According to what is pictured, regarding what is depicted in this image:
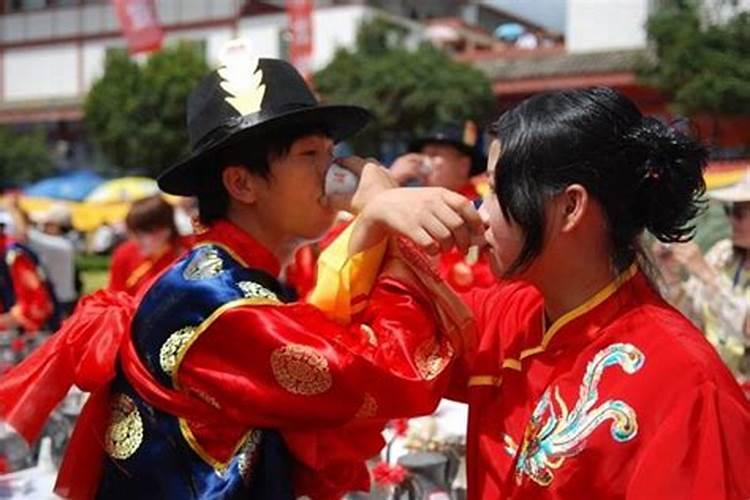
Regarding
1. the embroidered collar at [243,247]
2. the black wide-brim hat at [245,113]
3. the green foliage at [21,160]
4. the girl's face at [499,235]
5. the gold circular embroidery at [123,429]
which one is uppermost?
the black wide-brim hat at [245,113]

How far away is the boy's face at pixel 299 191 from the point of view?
1.60m

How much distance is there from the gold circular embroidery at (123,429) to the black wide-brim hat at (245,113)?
0.35 m

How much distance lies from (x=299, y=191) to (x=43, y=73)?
35.9 meters

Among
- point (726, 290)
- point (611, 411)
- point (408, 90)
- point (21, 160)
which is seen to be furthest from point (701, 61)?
point (21, 160)

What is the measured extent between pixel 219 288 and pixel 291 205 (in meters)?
0.18

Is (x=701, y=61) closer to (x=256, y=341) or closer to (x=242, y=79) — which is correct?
(x=242, y=79)

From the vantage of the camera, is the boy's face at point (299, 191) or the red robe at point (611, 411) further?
the boy's face at point (299, 191)

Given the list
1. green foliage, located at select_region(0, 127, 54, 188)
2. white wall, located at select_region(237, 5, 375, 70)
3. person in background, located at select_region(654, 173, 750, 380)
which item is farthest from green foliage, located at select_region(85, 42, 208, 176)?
person in background, located at select_region(654, 173, 750, 380)

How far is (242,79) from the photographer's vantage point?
162 cm

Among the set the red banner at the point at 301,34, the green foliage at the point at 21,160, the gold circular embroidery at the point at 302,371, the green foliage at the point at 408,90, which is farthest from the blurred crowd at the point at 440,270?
the green foliage at the point at 21,160

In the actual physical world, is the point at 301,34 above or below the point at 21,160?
above

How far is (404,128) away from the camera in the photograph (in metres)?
21.4

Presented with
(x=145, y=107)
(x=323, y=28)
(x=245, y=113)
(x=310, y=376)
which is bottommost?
(x=145, y=107)

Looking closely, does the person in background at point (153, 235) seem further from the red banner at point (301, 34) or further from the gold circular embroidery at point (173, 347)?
the red banner at point (301, 34)
